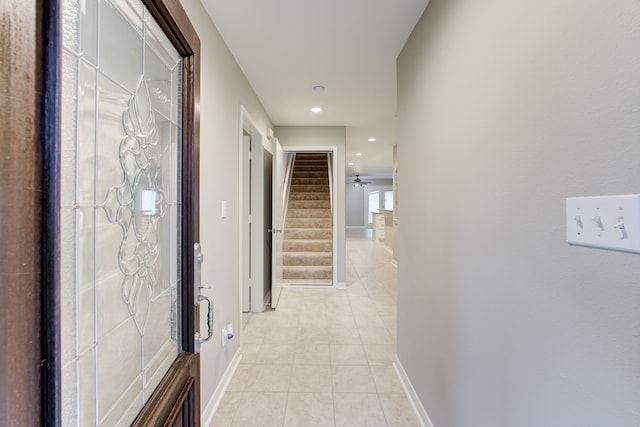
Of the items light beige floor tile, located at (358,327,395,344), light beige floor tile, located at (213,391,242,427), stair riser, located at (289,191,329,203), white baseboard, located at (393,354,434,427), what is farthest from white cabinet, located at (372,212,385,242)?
light beige floor tile, located at (213,391,242,427)

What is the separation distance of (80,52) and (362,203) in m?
14.5

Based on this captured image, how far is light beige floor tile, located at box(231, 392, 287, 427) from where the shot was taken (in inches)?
70.0

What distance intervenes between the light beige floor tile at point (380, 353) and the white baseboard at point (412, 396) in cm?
13

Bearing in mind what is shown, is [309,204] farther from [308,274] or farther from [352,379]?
[352,379]

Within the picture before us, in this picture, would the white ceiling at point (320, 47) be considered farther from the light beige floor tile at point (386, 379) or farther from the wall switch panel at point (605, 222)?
the light beige floor tile at point (386, 379)

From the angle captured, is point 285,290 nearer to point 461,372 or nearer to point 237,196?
point 237,196

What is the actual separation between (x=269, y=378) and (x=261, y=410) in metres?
0.34

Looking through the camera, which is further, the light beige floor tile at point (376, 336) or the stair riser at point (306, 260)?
the stair riser at point (306, 260)

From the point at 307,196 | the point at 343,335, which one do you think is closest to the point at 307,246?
the point at 307,196

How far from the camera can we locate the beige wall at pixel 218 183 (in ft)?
5.79

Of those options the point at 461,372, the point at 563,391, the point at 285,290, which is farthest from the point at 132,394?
the point at 285,290

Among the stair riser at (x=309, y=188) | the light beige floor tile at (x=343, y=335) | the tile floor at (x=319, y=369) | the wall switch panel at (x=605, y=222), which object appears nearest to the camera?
the wall switch panel at (x=605, y=222)

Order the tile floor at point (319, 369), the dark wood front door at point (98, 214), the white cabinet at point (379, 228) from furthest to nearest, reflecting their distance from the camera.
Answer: the white cabinet at point (379, 228), the tile floor at point (319, 369), the dark wood front door at point (98, 214)

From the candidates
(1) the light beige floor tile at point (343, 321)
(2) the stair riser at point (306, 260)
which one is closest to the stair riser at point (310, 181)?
(2) the stair riser at point (306, 260)
